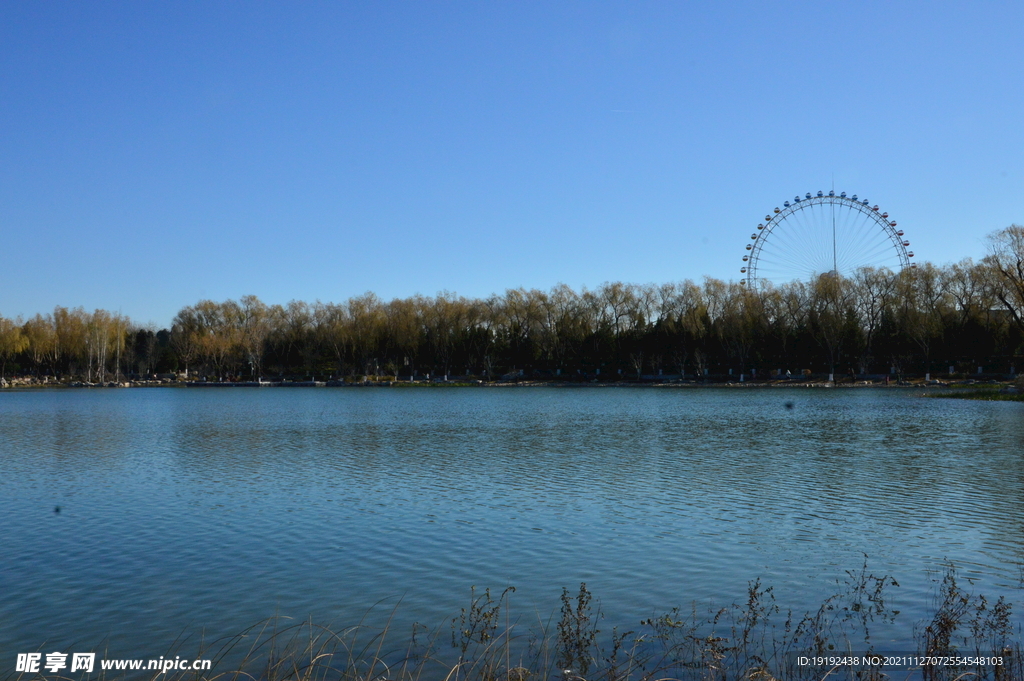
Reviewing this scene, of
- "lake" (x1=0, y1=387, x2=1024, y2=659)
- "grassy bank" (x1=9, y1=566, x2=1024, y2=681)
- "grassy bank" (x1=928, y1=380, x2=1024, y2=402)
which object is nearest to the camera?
"grassy bank" (x1=9, y1=566, x2=1024, y2=681)

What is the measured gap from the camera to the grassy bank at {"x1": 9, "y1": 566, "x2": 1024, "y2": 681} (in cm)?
824

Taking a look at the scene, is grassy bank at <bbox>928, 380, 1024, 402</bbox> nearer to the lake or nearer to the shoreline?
the shoreline

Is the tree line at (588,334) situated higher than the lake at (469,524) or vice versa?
the tree line at (588,334)

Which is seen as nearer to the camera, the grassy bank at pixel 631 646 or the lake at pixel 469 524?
the grassy bank at pixel 631 646

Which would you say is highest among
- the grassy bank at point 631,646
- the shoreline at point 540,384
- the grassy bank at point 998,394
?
the shoreline at point 540,384

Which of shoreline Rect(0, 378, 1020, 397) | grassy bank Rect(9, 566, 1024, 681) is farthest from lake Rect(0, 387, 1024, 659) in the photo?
shoreline Rect(0, 378, 1020, 397)

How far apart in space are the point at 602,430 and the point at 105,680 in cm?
3030

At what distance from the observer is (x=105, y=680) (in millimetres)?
8500

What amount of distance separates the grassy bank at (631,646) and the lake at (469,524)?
0.42 meters

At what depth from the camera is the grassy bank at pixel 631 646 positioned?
8242mm

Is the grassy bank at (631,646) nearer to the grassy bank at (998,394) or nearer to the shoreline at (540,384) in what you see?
the grassy bank at (998,394)

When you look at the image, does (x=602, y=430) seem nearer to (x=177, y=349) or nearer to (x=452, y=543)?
(x=452, y=543)

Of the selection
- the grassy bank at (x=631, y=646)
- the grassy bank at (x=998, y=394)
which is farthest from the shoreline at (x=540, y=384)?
the grassy bank at (x=631, y=646)

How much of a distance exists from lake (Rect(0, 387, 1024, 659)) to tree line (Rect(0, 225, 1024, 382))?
46.6 m
